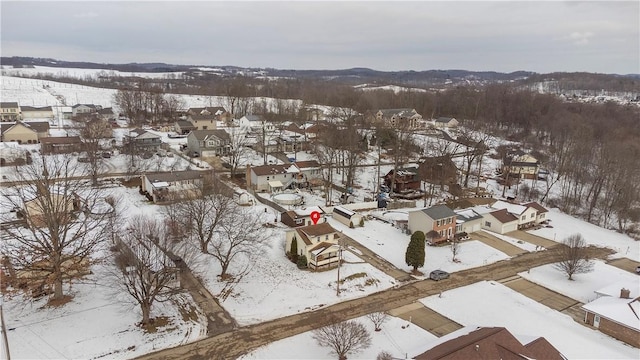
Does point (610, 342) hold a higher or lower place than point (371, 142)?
lower

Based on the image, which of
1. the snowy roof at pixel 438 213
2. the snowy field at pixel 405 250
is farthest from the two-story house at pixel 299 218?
the snowy roof at pixel 438 213

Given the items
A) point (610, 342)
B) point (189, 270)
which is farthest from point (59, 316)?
point (610, 342)

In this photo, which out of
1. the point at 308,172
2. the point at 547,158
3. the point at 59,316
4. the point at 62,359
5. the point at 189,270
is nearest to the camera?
the point at 62,359

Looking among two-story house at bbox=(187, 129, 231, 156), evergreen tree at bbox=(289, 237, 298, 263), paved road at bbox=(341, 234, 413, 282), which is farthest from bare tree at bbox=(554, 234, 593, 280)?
two-story house at bbox=(187, 129, 231, 156)

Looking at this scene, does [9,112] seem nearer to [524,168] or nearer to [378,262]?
[378,262]

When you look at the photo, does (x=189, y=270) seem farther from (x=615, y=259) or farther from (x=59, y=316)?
(x=615, y=259)

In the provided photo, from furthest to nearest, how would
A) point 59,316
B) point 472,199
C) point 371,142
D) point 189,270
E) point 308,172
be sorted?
point 371,142 < point 308,172 < point 472,199 < point 189,270 < point 59,316

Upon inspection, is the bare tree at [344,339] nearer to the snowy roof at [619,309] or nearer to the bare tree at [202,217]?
the bare tree at [202,217]
